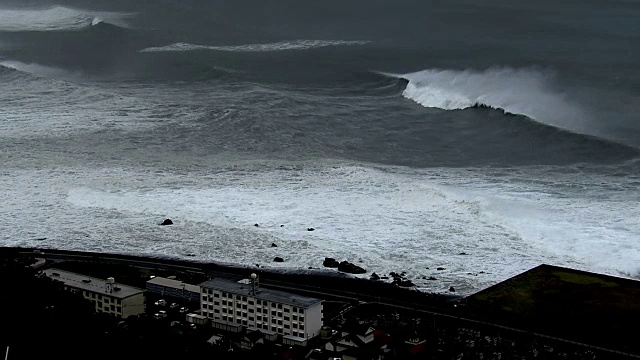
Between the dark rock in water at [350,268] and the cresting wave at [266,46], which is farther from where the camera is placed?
the cresting wave at [266,46]

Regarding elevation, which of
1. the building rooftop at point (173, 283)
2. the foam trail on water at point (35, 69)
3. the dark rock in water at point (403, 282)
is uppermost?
the building rooftop at point (173, 283)

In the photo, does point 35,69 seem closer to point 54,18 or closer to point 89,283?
point 54,18

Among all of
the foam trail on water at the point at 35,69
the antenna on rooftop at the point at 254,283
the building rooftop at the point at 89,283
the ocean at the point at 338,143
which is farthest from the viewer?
the foam trail on water at the point at 35,69

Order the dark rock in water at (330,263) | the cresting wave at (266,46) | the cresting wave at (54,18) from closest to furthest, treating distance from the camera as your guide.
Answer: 1. the dark rock in water at (330,263)
2. the cresting wave at (266,46)
3. the cresting wave at (54,18)

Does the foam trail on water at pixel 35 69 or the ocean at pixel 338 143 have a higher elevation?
the ocean at pixel 338 143

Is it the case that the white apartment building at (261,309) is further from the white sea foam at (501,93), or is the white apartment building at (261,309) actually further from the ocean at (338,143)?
the white sea foam at (501,93)

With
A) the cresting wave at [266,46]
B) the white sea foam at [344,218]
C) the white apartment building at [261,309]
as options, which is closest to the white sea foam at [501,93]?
the white sea foam at [344,218]

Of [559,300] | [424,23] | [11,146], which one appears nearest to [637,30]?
[424,23]
